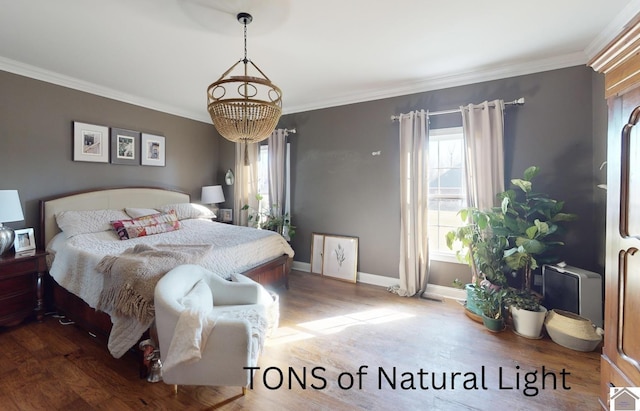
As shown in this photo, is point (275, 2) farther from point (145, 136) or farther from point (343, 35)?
point (145, 136)

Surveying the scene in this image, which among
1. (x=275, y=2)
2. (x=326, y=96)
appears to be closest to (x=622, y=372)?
(x=275, y=2)

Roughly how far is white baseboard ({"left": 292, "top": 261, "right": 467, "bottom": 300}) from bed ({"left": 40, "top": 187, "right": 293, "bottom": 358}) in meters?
0.82

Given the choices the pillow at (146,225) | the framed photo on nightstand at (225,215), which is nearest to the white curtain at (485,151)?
the pillow at (146,225)

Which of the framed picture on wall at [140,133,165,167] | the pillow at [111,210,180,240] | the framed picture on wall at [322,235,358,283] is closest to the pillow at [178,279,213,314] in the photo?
the pillow at [111,210,180,240]

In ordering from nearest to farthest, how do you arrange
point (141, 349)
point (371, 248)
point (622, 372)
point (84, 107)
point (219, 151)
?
point (622, 372) → point (141, 349) → point (84, 107) → point (371, 248) → point (219, 151)

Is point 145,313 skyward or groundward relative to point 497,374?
skyward

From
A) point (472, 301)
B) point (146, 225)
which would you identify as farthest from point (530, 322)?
point (146, 225)

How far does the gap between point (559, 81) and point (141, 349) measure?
4170 millimetres

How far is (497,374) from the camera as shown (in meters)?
1.92

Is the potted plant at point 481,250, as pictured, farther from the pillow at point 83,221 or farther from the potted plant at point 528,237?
the pillow at point 83,221

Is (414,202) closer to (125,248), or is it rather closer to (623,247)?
(623,247)

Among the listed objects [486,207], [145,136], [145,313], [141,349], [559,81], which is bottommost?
[141,349]

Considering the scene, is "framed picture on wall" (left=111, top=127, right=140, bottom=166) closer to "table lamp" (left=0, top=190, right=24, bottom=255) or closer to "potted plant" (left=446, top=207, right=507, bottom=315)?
"table lamp" (left=0, top=190, right=24, bottom=255)

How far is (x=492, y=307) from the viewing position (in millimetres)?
2490
